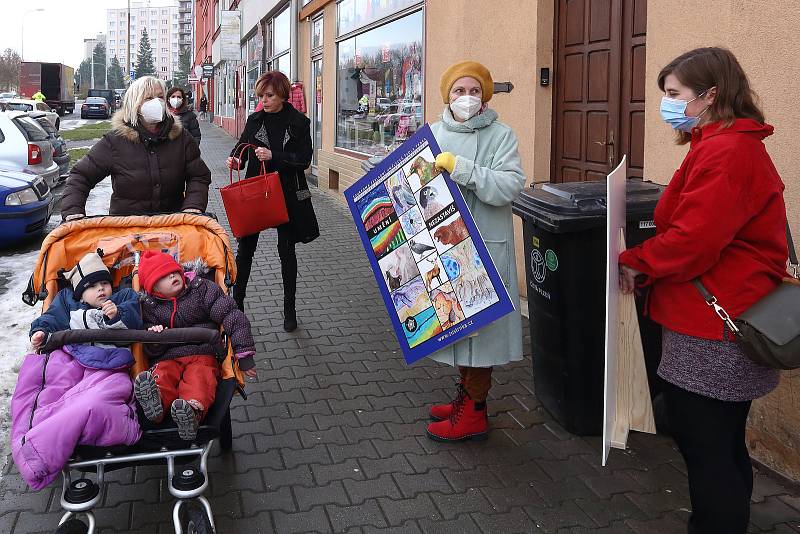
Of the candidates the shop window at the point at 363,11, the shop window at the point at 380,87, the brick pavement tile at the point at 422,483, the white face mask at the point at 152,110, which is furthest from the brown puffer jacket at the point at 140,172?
the shop window at the point at 363,11

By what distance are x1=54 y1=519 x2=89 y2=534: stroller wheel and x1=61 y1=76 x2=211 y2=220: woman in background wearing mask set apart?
1916mm

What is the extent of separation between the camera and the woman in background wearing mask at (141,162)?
4.60 meters

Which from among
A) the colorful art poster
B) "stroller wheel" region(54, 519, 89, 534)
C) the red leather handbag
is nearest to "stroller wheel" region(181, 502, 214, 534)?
"stroller wheel" region(54, 519, 89, 534)

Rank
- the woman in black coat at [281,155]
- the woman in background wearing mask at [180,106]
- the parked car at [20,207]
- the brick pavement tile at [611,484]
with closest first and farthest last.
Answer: the brick pavement tile at [611,484]
the woman in black coat at [281,155]
the woman in background wearing mask at [180,106]
the parked car at [20,207]

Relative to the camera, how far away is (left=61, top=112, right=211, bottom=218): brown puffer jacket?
4.62 metres

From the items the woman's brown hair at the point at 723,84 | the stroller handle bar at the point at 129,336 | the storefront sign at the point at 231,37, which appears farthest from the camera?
the storefront sign at the point at 231,37

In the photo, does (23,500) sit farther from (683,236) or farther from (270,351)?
(683,236)

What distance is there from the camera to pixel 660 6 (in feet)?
16.3

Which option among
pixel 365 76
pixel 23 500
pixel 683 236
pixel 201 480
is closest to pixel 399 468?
pixel 201 480

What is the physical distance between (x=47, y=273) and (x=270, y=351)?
89.0 inches

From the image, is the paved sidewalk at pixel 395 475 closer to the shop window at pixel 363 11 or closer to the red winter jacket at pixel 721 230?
the red winter jacket at pixel 721 230

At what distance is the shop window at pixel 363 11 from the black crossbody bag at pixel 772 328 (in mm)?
8201

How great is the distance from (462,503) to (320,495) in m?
0.65

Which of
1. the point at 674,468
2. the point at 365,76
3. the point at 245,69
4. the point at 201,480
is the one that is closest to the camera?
the point at 201,480
